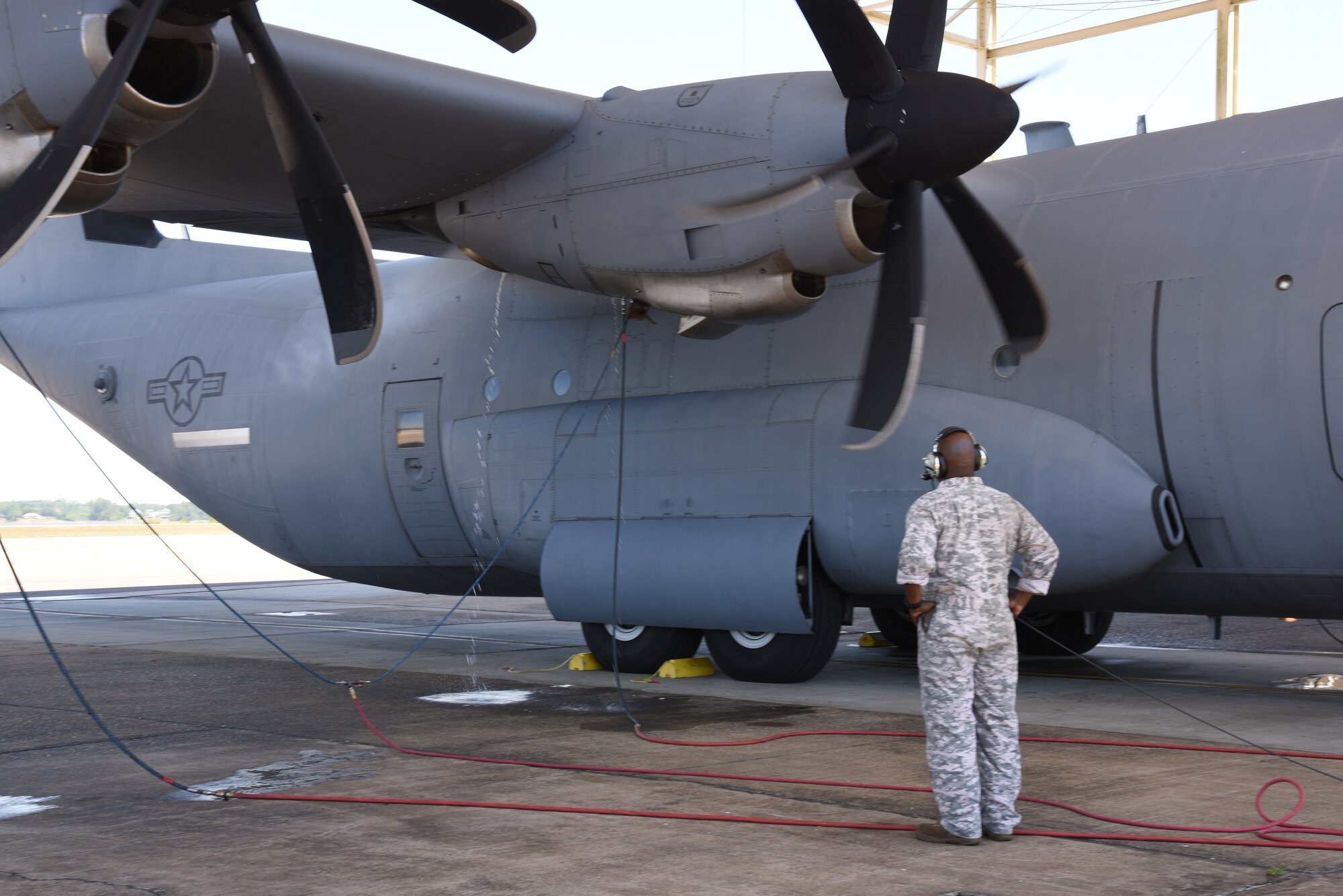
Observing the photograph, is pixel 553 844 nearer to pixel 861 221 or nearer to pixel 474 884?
pixel 474 884

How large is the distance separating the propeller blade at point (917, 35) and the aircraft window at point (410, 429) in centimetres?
582

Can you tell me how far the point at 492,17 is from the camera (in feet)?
29.2

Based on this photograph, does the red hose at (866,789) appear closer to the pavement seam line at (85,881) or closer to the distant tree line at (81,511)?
the pavement seam line at (85,881)

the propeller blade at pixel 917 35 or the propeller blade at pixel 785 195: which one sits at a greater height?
the propeller blade at pixel 917 35

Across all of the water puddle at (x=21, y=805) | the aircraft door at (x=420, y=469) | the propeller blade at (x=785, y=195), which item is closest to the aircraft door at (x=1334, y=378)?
the propeller blade at (x=785, y=195)

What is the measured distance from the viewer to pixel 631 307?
35.8 ft

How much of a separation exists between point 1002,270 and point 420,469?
599 cm

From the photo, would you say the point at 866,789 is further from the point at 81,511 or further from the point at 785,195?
the point at 81,511

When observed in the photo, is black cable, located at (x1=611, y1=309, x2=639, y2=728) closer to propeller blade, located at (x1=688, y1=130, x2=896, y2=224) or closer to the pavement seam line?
propeller blade, located at (x1=688, y1=130, x2=896, y2=224)

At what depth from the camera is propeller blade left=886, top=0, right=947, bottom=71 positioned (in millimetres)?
8930

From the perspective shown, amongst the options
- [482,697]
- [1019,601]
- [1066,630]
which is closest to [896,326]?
[1019,601]

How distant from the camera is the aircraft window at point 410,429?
1243 centimetres

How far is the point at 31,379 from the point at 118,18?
987 cm

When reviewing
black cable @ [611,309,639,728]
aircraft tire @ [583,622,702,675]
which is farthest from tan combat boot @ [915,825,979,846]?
aircraft tire @ [583,622,702,675]
